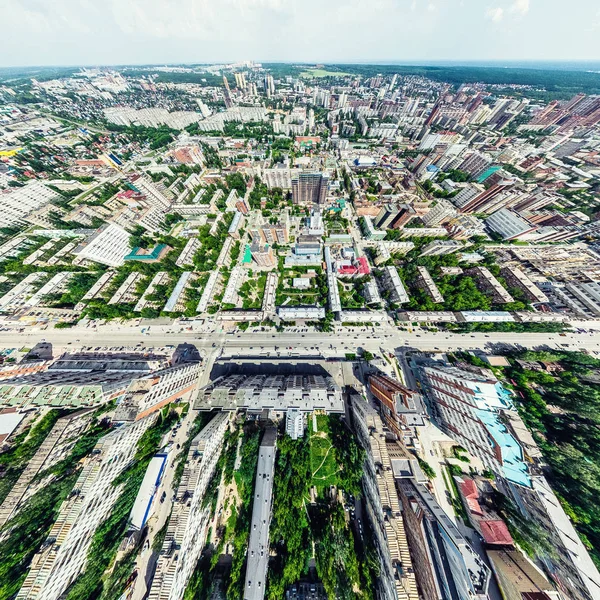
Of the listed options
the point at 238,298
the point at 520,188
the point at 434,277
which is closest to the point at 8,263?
the point at 238,298

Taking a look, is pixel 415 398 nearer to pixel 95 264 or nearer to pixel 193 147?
pixel 95 264

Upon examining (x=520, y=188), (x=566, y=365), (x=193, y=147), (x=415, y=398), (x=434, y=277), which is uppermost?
(x=193, y=147)

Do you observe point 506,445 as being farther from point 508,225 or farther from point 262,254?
point 508,225

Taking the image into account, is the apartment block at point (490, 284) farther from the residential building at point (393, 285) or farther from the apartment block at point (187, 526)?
the apartment block at point (187, 526)

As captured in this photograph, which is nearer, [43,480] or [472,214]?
[43,480]

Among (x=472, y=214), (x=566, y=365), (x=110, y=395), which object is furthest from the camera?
(x=472, y=214)

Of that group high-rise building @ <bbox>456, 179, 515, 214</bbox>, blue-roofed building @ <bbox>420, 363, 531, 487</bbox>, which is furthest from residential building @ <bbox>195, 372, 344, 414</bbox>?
high-rise building @ <bbox>456, 179, 515, 214</bbox>

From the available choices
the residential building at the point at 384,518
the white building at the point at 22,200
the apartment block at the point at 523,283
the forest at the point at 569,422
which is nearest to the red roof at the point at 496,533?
the forest at the point at 569,422
